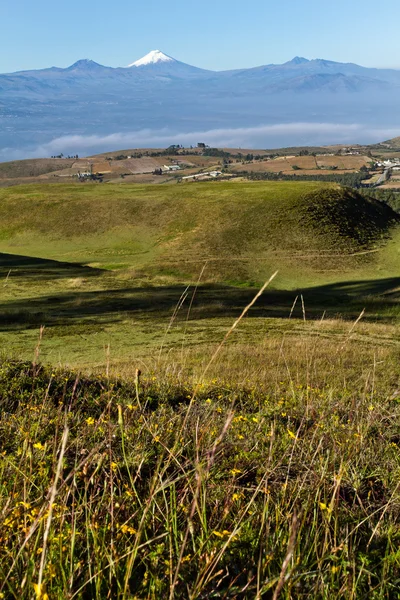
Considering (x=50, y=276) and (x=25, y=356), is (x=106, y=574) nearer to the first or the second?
(x=25, y=356)

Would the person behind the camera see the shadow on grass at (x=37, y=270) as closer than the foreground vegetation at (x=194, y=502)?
No

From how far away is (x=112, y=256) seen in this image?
4647cm

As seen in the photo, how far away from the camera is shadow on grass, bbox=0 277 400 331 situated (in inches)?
786

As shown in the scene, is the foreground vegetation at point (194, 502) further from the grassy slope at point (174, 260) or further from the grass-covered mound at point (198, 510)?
the grassy slope at point (174, 260)

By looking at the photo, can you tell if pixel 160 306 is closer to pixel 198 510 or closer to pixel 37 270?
pixel 37 270

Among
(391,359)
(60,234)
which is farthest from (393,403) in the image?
(60,234)

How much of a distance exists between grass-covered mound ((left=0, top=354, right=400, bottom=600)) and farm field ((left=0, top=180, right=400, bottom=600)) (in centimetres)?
2

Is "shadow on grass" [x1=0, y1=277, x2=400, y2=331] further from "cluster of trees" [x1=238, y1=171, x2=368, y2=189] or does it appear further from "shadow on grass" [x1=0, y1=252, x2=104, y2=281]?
"cluster of trees" [x1=238, y1=171, x2=368, y2=189]

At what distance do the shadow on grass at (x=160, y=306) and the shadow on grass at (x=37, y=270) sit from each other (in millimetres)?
5156

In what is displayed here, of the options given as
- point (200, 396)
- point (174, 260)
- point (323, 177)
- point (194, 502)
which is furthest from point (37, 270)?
point (323, 177)

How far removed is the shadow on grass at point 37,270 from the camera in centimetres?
3000

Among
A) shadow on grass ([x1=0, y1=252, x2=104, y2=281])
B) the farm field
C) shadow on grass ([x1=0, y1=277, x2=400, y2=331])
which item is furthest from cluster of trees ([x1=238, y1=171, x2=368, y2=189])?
shadow on grass ([x1=0, y1=277, x2=400, y2=331])

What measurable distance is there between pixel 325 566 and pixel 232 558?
432mm

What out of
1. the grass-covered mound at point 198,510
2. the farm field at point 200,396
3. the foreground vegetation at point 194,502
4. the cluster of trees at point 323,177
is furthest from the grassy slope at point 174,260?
the cluster of trees at point 323,177
